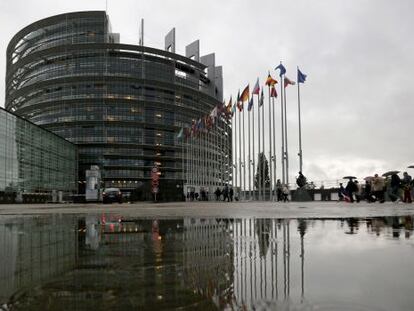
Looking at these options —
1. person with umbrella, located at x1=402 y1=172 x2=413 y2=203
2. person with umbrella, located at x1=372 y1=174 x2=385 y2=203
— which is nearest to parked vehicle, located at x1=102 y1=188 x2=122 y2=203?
person with umbrella, located at x1=372 y1=174 x2=385 y2=203

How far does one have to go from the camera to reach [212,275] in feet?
10.9

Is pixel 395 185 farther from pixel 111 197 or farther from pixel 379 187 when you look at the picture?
pixel 111 197

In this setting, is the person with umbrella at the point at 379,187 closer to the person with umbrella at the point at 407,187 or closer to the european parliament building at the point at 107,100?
the person with umbrella at the point at 407,187

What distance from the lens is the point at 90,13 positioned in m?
115

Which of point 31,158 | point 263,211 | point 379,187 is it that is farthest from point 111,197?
point 263,211

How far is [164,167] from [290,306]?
4519 inches

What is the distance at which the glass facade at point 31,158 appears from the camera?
211 ft

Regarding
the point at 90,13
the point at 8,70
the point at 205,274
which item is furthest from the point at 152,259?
the point at 8,70

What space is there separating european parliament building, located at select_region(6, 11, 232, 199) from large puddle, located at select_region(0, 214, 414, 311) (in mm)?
99438

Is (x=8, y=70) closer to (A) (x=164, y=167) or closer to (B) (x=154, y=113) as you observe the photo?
(B) (x=154, y=113)

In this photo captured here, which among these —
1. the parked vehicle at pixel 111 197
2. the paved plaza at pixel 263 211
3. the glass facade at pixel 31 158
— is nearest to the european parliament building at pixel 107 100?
the glass facade at pixel 31 158

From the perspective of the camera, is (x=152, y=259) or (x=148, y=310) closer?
(x=148, y=310)

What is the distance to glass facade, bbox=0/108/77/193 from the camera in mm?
64375

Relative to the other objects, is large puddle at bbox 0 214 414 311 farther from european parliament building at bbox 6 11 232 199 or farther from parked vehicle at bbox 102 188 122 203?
european parliament building at bbox 6 11 232 199
